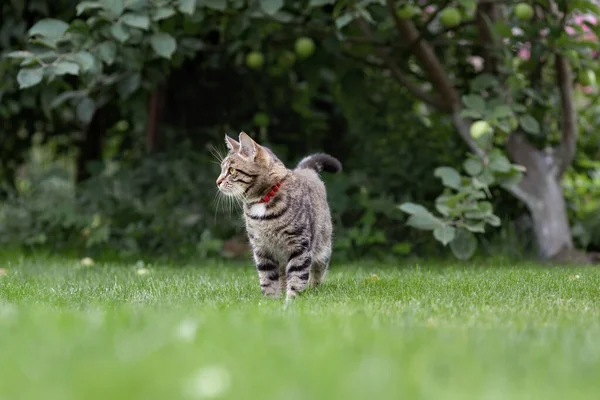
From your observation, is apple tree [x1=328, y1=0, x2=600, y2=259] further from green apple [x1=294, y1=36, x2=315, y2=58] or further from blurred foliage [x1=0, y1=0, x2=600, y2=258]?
green apple [x1=294, y1=36, x2=315, y2=58]

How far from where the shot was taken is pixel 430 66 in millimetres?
6617

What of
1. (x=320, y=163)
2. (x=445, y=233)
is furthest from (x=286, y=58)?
(x=445, y=233)

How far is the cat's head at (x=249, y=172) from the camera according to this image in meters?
4.40

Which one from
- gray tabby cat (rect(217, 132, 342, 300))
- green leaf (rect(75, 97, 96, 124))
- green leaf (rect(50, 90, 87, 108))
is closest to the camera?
gray tabby cat (rect(217, 132, 342, 300))

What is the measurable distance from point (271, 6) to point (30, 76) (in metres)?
1.63

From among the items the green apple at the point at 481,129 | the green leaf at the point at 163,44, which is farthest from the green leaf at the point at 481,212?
the green leaf at the point at 163,44

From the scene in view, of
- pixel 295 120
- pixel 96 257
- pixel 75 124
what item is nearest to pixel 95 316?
pixel 96 257

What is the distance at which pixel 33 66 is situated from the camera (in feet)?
17.4

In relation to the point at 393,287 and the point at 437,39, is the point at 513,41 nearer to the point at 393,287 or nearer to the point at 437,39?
the point at 437,39

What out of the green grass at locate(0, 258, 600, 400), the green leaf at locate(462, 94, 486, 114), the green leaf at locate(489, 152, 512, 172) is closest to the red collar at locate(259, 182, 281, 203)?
the green grass at locate(0, 258, 600, 400)

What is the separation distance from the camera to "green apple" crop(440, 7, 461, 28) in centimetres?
619

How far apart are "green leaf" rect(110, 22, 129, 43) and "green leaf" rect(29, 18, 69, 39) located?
0.34 m

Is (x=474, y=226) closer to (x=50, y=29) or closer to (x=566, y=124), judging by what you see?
(x=566, y=124)

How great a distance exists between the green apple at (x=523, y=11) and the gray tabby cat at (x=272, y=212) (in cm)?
241
